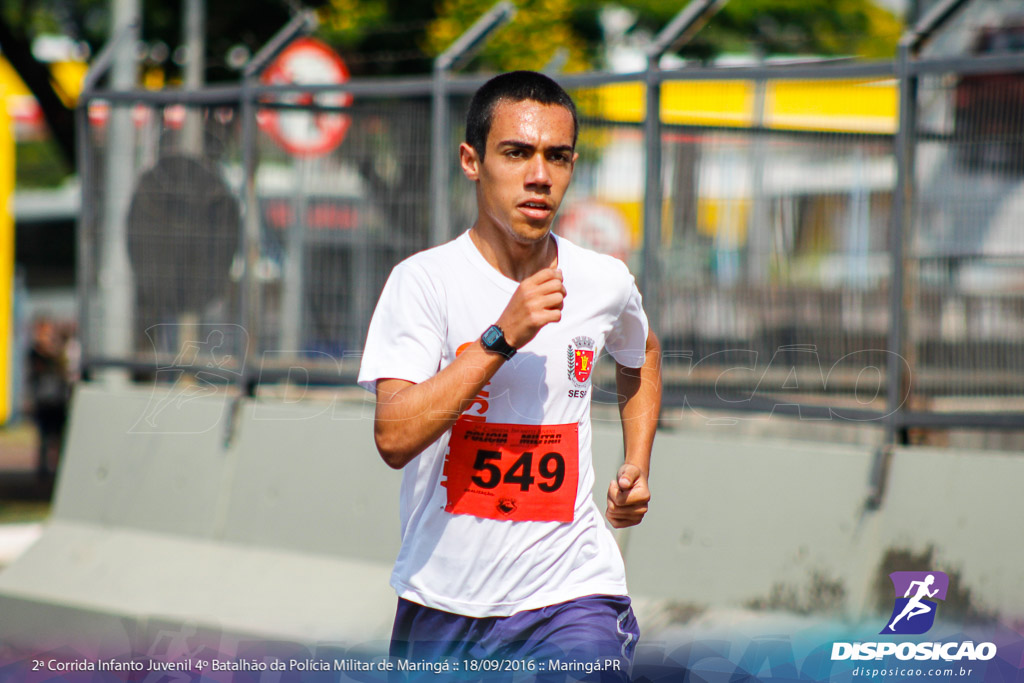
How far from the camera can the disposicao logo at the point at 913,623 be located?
5.42 meters

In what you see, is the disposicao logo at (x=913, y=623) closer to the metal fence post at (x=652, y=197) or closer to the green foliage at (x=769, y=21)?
the metal fence post at (x=652, y=197)

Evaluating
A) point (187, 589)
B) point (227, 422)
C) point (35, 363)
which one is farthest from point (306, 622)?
point (35, 363)

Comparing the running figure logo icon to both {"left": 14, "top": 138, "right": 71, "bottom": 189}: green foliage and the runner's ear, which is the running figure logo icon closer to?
the runner's ear

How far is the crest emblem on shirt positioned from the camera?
3.30m

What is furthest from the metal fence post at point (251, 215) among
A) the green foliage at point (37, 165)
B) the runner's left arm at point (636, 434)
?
the green foliage at point (37, 165)

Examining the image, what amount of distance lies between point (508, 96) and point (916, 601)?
11.6 ft

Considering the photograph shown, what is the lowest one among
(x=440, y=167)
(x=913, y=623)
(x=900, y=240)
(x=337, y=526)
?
(x=913, y=623)

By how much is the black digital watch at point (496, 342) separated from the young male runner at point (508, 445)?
165 mm

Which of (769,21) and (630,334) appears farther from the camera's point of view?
(769,21)

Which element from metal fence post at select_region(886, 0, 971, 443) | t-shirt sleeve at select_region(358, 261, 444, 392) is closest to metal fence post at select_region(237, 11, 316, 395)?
metal fence post at select_region(886, 0, 971, 443)

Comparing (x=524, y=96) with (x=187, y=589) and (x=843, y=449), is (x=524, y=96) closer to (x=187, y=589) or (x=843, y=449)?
(x=843, y=449)

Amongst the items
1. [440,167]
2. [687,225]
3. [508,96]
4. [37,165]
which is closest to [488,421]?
[508,96]

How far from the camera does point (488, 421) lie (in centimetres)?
328

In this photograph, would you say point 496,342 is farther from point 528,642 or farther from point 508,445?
point 528,642
